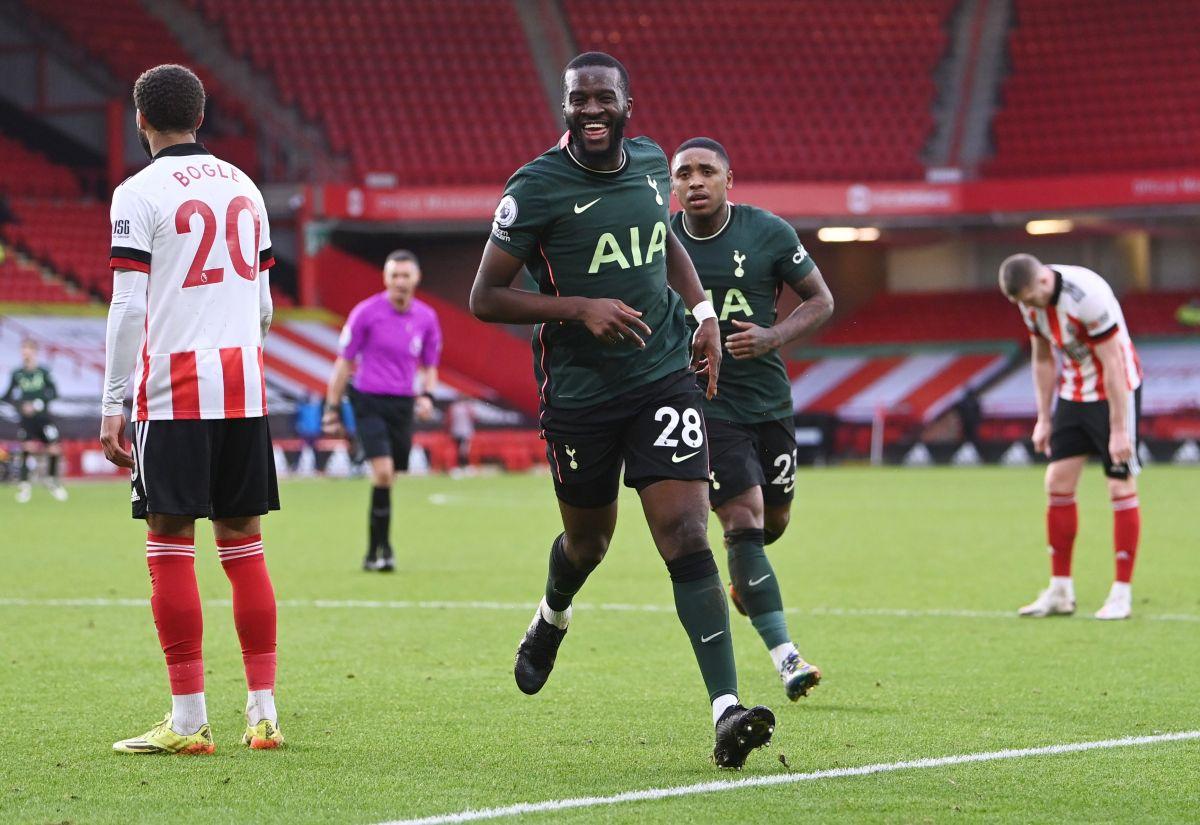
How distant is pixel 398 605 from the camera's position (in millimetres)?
9984

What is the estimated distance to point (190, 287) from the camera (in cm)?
536

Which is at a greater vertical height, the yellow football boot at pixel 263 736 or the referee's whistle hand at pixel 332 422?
the referee's whistle hand at pixel 332 422

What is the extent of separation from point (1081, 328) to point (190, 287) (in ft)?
17.9

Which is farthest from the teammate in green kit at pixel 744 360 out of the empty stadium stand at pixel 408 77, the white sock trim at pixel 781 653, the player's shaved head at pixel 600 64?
the empty stadium stand at pixel 408 77

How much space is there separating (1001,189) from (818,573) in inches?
953

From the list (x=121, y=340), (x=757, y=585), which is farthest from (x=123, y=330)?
(x=757, y=585)

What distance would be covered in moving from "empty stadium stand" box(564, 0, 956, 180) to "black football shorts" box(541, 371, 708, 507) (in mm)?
30212

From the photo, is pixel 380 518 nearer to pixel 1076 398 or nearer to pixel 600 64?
pixel 1076 398

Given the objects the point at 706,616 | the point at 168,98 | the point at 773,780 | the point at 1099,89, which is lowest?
the point at 773,780

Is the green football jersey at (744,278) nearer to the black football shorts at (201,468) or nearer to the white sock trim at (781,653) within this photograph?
the white sock trim at (781,653)

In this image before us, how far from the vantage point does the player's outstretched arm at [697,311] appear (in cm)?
552

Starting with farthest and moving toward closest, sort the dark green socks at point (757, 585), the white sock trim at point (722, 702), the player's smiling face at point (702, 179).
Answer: the player's smiling face at point (702, 179) < the dark green socks at point (757, 585) < the white sock trim at point (722, 702)

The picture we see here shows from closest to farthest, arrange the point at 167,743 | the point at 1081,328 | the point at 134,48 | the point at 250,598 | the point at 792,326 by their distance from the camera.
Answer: the point at 167,743, the point at 250,598, the point at 792,326, the point at 1081,328, the point at 134,48

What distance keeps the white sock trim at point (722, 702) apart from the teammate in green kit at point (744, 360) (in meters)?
1.50
